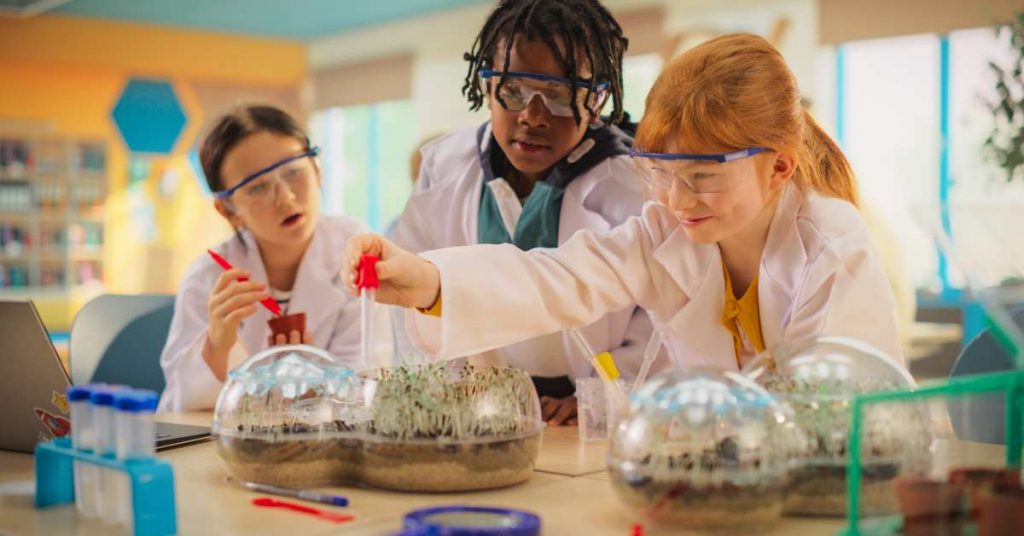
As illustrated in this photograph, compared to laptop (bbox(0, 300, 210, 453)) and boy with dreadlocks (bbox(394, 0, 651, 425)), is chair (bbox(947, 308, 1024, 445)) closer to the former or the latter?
boy with dreadlocks (bbox(394, 0, 651, 425))

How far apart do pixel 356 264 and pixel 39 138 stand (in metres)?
Answer: 10.2

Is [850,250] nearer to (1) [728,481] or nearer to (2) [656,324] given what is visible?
(2) [656,324]

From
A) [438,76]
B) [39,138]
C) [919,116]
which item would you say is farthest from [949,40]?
[39,138]

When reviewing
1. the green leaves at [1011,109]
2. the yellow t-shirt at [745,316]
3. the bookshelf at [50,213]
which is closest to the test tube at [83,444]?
the yellow t-shirt at [745,316]

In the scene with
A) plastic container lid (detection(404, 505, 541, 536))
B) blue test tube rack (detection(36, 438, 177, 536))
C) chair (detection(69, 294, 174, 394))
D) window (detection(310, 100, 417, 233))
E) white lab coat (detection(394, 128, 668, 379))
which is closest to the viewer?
plastic container lid (detection(404, 505, 541, 536))

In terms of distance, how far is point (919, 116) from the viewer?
734 cm

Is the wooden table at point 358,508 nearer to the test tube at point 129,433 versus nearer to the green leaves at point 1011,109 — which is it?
→ the test tube at point 129,433

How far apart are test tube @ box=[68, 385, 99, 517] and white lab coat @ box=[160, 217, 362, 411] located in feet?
3.20

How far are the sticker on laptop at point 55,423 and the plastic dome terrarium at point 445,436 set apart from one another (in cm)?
46

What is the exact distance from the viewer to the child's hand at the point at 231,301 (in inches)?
80.7

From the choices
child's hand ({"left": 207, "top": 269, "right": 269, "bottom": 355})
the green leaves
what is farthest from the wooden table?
the green leaves

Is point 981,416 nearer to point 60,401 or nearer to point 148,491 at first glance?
point 148,491

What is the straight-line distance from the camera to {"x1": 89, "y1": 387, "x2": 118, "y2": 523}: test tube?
1140 millimetres

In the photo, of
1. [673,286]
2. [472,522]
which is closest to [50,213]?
[673,286]
